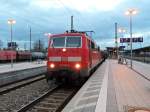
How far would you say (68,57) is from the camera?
59.5ft

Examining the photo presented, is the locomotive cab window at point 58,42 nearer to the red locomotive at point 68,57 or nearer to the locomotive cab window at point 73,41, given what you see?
the red locomotive at point 68,57

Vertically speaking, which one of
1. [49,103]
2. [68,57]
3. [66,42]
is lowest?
[49,103]

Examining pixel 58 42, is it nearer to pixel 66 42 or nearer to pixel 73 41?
pixel 66 42

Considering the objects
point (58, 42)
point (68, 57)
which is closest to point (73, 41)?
point (58, 42)

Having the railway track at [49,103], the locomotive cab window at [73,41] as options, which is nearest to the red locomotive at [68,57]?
the locomotive cab window at [73,41]

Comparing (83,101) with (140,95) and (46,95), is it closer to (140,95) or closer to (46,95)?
(140,95)

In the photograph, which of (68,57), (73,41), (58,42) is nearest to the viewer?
(68,57)

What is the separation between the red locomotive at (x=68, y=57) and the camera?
58.7 ft

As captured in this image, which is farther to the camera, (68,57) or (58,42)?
(58,42)

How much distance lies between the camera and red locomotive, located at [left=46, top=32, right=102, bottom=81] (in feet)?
58.7

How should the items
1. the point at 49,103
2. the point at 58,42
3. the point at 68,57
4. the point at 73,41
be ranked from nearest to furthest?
the point at 49,103 → the point at 68,57 → the point at 73,41 → the point at 58,42

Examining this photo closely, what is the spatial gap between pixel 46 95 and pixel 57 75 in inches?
107

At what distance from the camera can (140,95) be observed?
1362 centimetres

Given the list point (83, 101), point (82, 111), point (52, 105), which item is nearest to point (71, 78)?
point (52, 105)
